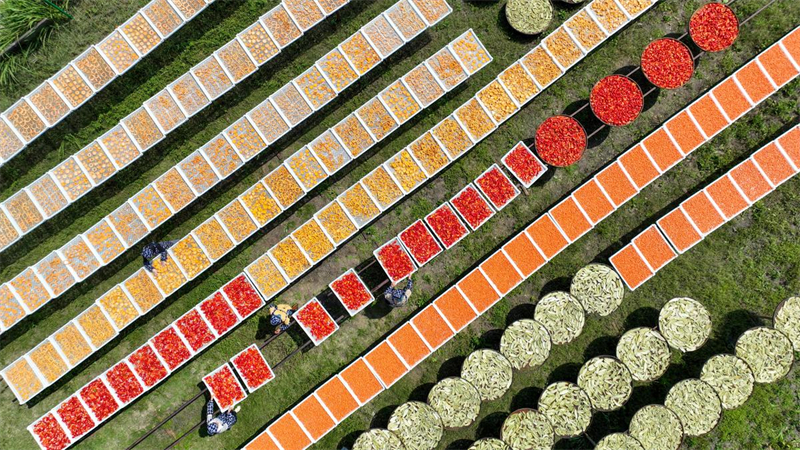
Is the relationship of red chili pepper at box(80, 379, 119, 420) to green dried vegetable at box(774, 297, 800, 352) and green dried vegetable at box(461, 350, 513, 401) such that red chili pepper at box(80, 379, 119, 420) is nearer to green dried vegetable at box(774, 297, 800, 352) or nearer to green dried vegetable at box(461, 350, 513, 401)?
green dried vegetable at box(461, 350, 513, 401)

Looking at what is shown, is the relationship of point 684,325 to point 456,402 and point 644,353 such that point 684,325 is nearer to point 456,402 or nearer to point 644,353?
point 644,353

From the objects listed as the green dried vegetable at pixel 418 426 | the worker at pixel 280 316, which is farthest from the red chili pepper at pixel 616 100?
the worker at pixel 280 316

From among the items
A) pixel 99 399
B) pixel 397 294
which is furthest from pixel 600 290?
pixel 99 399

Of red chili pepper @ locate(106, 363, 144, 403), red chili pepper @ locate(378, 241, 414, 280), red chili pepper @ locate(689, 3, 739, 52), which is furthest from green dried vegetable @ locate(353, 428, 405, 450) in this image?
red chili pepper @ locate(689, 3, 739, 52)

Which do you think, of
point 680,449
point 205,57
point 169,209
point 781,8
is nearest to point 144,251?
point 169,209

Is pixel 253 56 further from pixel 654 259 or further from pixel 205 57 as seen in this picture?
pixel 654 259

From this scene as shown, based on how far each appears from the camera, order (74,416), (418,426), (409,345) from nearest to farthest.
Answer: (74,416)
(418,426)
(409,345)

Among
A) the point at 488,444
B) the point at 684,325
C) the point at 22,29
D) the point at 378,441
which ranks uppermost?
the point at 22,29
